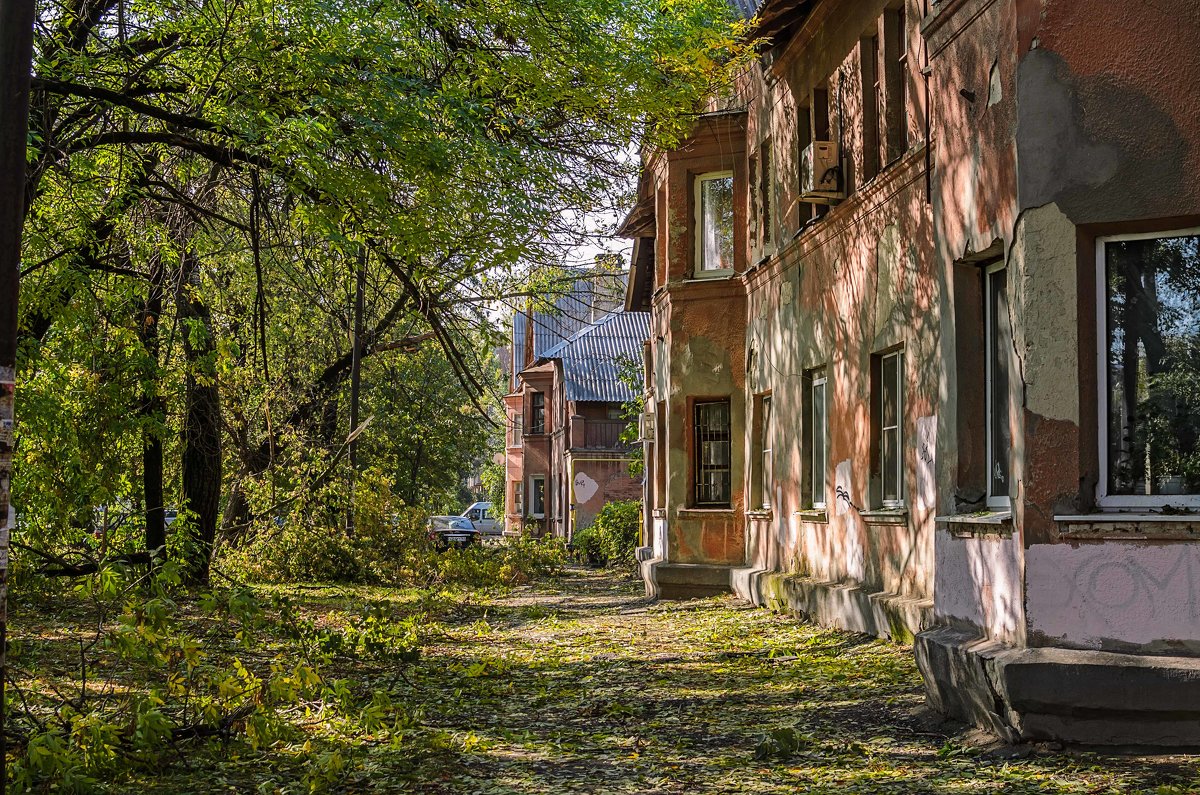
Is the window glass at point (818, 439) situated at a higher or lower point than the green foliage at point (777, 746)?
higher

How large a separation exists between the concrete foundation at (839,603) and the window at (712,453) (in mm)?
1662

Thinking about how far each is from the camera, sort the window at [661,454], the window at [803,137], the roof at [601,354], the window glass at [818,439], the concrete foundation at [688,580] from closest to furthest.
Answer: the window glass at [818,439]
the window at [803,137]
the concrete foundation at [688,580]
the window at [661,454]
the roof at [601,354]

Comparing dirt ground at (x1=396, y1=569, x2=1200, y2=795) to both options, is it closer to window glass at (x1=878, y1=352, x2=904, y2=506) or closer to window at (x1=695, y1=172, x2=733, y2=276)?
window glass at (x1=878, y1=352, x2=904, y2=506)

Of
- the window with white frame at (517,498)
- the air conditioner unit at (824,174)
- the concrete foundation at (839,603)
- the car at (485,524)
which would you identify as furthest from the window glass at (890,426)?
the car at (485,524)

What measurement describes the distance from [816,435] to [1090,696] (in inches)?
355

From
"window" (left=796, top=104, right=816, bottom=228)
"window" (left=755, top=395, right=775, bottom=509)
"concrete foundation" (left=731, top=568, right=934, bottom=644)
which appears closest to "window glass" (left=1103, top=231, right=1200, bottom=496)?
"concrete foundation" (left=731, top=568, right=934, bottom=644)

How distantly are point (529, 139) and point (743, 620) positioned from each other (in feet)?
23.1

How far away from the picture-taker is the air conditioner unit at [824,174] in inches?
565

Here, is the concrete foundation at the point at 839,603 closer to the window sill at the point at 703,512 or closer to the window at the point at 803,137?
the window sill at the point at 703,512

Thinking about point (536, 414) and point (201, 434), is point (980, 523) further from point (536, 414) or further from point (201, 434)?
point (536, 414)

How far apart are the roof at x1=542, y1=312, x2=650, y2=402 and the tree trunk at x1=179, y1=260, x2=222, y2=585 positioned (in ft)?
97.8

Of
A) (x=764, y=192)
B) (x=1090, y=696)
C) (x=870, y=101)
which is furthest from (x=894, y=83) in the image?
(x=1090, y=696)

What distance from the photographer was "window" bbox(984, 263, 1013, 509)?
8.48 m

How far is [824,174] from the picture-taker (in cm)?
1441
